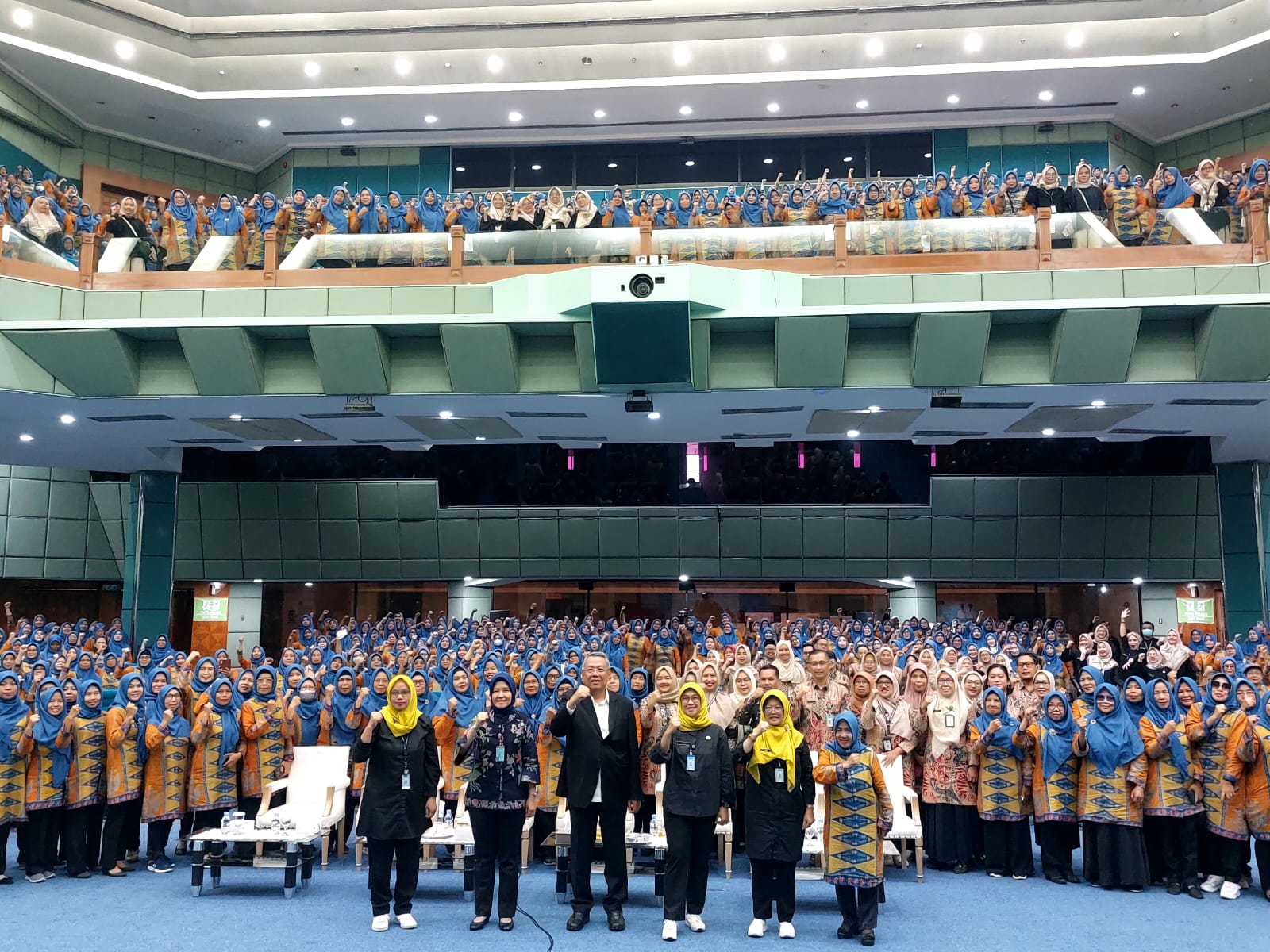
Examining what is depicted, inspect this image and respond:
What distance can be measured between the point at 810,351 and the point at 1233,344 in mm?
5326

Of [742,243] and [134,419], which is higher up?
[742,243]

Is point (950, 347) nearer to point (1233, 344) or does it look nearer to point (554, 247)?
point (1233, 344)

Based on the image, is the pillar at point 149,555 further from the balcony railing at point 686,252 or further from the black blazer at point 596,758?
the black blazer at point 596,758

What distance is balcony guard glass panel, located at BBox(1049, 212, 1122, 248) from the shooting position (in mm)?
12461

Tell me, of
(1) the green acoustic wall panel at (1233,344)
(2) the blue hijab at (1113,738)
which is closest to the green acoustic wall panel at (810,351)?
(1) the green acoustic wall panel at (1233,344)

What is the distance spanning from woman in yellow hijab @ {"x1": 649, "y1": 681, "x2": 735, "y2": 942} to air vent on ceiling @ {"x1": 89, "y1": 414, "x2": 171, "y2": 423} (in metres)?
12.1

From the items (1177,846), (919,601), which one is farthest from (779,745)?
(919,601)

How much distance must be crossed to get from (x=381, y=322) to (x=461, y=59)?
36.2ft

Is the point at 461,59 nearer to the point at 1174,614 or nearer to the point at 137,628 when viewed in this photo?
the point at 137,628

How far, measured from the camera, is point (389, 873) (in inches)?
257

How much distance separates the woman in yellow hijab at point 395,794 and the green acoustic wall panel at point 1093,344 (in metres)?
9.78

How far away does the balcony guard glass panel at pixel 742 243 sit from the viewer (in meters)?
12.7

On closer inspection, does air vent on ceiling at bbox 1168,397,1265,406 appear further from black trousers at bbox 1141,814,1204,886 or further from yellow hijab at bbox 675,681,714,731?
yellow hijab at bbox 675,681,714,731

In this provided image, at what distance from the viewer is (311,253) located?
13.5 meters
